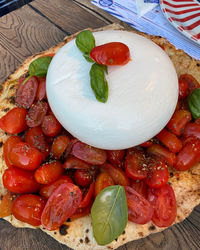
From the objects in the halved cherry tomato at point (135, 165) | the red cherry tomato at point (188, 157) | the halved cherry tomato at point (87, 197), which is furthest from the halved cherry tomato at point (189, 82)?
the halved cherry tomato at point (87, 197)

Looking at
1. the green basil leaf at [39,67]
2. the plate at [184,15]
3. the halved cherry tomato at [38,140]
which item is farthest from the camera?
the plate at [184,15]

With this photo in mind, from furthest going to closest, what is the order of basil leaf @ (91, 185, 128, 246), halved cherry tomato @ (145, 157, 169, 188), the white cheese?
halved cherry tomato @ (145, 157, 169, 188)
the white cheese
basil leaf @ (91, 185, 128, 246)

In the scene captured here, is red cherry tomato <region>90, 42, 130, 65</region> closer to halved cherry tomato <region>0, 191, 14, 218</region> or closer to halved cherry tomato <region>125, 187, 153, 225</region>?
halved cherry tomato <region>125, 187, 153, 225</region>

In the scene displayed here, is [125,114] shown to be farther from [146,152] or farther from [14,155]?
[14,155]

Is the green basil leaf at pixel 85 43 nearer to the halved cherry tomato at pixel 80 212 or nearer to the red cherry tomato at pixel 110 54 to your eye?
the red cherry tomato at pixel 110 54

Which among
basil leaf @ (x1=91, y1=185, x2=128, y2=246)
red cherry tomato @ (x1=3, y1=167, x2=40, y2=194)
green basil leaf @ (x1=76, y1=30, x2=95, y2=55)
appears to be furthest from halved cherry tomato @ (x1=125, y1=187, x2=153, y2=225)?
green basil leaf @ (x1=76, y1=30, x2=95, y2=55)

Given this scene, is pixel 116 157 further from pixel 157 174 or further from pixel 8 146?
pixel 8 146

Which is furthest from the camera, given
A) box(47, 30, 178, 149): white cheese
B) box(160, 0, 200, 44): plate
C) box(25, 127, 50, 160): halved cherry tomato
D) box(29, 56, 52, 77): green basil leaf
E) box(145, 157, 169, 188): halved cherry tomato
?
box(160, 0, 200, 44): plate
